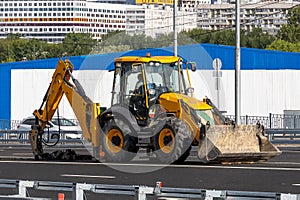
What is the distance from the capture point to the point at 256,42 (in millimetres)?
166875

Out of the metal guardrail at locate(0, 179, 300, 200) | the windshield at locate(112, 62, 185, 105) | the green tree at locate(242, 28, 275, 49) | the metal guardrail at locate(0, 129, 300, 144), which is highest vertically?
the green tree at locate(242, 28, 275, 49)

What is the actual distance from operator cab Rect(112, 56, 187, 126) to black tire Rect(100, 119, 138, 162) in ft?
1.69

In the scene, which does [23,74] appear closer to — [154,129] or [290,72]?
[290,72]

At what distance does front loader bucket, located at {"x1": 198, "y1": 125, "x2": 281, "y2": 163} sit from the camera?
25.9m

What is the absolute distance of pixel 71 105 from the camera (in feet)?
96.5

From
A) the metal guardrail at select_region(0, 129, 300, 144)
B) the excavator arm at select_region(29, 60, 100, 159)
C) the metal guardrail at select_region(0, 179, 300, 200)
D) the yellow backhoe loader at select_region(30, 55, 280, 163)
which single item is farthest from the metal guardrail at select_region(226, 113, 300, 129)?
the metal guardrail at select_region(0, 179, 300, 200)

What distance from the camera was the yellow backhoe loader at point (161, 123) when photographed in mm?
26188

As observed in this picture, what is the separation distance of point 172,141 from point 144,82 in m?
1.94

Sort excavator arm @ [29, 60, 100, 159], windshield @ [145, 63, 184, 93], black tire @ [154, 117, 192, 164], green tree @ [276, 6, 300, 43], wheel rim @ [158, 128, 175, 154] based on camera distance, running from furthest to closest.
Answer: green tree @ [276, 6, 300, 43], excavator arm @ [29, 60, 100, 159], windshield @ [145, 63, 184, 93], wheel rim @ [158, 128, 175, 154], black tire @ [154, 117, 192, 164]

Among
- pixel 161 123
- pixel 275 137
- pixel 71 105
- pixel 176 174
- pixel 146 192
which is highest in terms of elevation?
pixel 71 105

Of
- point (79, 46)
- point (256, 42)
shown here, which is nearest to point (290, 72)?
point (256, 42)

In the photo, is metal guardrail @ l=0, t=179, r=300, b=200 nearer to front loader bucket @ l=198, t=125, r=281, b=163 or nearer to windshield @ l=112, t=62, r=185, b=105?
front loader bucket @ l=198, t=125, r=281, b=163

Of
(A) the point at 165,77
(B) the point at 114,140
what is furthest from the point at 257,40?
(B) the point at 114,140

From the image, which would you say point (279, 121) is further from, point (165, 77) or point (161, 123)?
point (161, 123)
